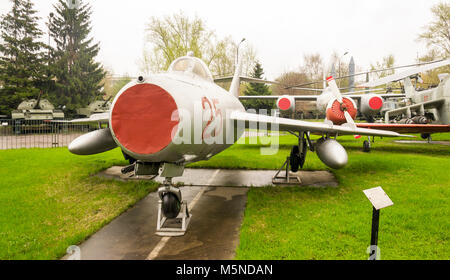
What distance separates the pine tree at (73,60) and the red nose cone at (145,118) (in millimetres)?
30007

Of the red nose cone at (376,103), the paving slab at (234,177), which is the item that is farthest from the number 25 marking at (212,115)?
the red nose cone at (376,103)

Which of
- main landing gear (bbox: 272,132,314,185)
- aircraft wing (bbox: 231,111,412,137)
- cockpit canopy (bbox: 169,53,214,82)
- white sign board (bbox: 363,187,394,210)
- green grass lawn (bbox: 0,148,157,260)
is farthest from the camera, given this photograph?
main landing gear (bbox: 272,132,314,185)

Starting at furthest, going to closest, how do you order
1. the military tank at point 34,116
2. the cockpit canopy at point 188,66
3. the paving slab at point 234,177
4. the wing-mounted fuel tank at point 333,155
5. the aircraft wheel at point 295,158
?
1. the military tank at point 34,116
2. the aircraft wheel at point 295,158
3. the paving slab at point 234,177
4. the wing-mounted fuel tank at point 333,155
5. the cockpit canopy at point 188,66

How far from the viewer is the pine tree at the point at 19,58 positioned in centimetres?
2681

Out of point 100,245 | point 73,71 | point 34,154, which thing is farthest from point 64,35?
point 100,245

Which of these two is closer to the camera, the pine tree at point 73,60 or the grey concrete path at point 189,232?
the grey concrete path at point 189,232

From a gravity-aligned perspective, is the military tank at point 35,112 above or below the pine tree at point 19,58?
below

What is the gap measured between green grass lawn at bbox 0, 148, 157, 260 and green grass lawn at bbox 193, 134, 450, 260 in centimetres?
251

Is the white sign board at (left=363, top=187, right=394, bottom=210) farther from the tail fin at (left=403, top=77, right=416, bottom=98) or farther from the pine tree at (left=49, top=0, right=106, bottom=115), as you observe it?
the pine tree at (left=49, top=0, right=106, bottom=115)

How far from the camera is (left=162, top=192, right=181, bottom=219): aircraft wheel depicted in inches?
136

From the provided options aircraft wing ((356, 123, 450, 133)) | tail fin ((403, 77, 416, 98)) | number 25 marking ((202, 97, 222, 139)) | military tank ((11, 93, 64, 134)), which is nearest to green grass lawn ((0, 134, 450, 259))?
number 25 marking ((202, 97, 222, 139))

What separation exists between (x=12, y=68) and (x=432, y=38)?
145ft

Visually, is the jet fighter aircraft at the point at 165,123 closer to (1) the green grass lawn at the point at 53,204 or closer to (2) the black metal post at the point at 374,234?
(1) the green grass lawn at the point at 53,204

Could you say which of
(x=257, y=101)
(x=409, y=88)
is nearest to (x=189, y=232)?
(x=409, y=88)
